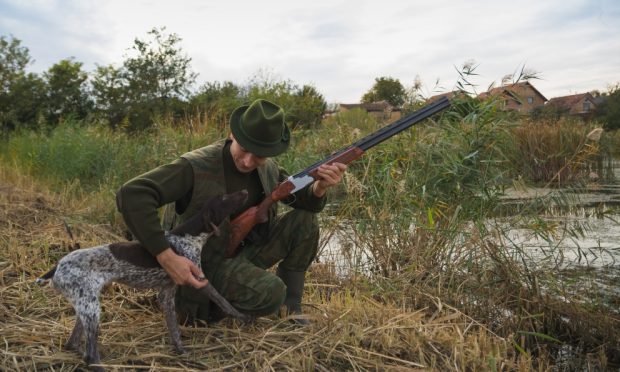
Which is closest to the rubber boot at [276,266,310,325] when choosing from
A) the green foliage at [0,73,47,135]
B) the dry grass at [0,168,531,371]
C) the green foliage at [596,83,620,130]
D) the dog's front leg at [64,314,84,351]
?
the dry grass at [0,168,531,371]

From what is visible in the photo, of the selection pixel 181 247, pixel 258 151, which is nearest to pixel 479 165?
pixel 258 151

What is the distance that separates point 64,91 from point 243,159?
14.8m

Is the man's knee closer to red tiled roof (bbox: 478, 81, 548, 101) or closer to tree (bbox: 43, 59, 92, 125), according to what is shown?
red tiled roof (bbox: 478, 81, 548, 101)

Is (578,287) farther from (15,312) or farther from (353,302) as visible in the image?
(15,312)

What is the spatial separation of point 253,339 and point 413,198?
258 centimetres

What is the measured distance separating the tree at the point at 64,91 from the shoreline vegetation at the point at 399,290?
9622mm

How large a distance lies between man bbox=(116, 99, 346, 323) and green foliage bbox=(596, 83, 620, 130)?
96.0ft

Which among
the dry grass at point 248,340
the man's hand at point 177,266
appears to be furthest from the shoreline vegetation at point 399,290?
the man's hand at point 177,266

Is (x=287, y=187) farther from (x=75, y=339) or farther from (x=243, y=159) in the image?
(x=75, y=339)

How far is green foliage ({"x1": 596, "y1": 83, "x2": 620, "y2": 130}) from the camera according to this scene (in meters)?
29.4

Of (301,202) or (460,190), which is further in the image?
(460,190)

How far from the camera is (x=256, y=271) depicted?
3293mm

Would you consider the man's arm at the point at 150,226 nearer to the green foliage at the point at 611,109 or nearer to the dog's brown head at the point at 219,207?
the dog's brown head at the point at 219,207

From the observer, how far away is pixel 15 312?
3.47 metres
